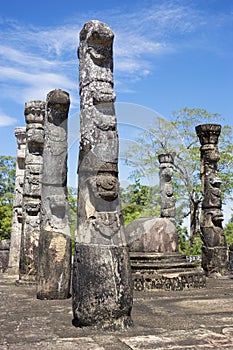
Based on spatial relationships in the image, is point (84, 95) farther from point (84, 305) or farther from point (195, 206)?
point (195, 206)

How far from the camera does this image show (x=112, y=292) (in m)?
5.04

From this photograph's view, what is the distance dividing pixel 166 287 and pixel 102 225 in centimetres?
474

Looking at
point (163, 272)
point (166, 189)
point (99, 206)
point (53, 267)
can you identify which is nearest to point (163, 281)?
point (163, 272)

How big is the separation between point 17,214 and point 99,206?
931cm

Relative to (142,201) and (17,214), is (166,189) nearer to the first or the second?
(17,214)

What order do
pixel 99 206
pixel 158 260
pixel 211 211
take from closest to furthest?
pixel 99 206, pixel 158 260, pixel 211 211

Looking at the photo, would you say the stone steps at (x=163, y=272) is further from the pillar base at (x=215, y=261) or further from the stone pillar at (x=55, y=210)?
the pillar base at (x=215, y=261)

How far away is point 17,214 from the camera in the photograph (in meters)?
14.1

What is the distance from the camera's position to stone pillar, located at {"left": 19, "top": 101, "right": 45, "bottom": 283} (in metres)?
10.2

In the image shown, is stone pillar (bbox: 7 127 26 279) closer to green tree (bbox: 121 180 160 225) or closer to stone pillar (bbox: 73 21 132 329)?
stone pillar (bbox: 73 21 132 329)

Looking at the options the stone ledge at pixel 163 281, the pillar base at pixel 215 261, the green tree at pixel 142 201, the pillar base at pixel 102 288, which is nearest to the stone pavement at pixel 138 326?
the pillar base at pixel 102 288

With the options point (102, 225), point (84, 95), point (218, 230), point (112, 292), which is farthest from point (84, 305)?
point (218, 230)

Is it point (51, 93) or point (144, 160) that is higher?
point (144, 160)

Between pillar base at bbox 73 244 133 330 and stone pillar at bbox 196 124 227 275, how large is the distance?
809 centimetres
